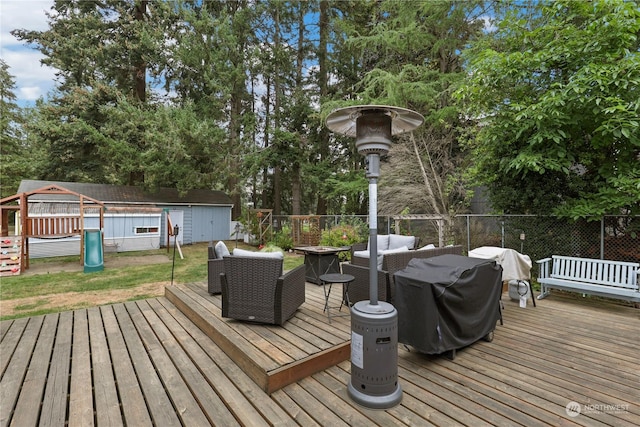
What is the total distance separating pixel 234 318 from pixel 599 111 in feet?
19.4

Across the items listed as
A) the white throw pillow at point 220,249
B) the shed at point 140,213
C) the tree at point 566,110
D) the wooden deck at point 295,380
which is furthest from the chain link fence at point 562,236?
the shed at point 140,213

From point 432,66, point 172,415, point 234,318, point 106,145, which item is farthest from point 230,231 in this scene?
point 172,415

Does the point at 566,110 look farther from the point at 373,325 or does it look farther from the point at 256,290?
the point at 256,290

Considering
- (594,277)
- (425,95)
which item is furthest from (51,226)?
(594,277)

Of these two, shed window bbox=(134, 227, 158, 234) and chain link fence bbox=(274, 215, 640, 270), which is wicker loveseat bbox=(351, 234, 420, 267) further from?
shed window bbox=(134, 227, 158, 234)

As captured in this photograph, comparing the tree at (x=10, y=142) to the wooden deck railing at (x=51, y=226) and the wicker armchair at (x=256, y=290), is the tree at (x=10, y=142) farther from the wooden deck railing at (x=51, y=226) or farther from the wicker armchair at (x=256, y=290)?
the wicker armchair at (x=256, y=290)

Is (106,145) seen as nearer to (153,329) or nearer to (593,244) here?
(153,329)

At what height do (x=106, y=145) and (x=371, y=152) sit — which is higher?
(x=106, y=145)

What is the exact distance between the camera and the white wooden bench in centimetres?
412

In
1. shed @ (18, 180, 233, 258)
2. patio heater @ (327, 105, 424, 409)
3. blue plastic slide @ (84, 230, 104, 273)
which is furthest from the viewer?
shed @ (18, 180, 233, 258)

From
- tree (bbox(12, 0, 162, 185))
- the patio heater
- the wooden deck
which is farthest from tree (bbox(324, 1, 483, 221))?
tree (bbox(12, 0, 162, 185))

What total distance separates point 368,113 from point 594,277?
4.71 metres

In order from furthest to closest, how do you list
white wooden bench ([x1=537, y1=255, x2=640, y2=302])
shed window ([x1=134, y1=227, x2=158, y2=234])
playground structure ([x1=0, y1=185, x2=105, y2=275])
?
1. shed window ([x1=134, y1=227, x2=158, y2=234])
2. playground structure ([x1=0, y1=185, x2=105, y2=275])
3. white wooden bench ([x1=537, y1=255, x2=640, y2=302])

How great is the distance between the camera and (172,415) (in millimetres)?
2053
